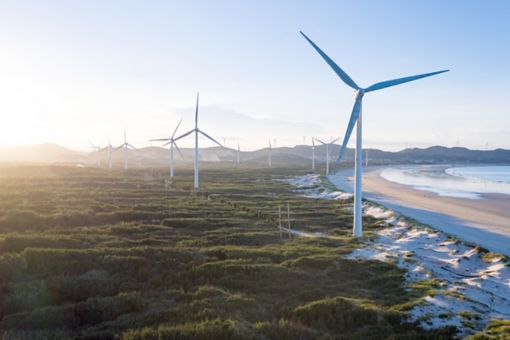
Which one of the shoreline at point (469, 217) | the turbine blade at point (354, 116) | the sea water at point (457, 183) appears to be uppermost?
the turbine blade at point (354, 116)

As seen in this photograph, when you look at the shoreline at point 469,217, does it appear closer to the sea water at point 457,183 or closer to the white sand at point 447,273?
the white sand at point 447,273

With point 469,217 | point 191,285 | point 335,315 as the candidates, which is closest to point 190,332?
point 335,315

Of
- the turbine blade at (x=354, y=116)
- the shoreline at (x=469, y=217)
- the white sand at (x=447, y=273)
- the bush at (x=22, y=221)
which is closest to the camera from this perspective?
the white sand at (x=447, y=273)

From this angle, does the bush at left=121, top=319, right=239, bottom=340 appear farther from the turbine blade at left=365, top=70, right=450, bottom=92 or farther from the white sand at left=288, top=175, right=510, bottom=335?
the turbine blade at left=365, top=70, right=450, bottom=92

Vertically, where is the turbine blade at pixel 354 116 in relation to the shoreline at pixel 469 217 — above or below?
above

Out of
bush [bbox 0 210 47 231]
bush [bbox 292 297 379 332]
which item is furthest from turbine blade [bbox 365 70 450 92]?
bush [bbox 0 210 47 231]

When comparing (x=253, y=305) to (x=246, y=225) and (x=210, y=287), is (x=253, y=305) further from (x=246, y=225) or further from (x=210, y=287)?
(x=246, y=225)

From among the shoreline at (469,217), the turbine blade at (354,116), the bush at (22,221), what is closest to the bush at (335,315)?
the shoreline at (469,217)

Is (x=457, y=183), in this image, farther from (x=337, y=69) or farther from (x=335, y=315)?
(x=335, y=315)
